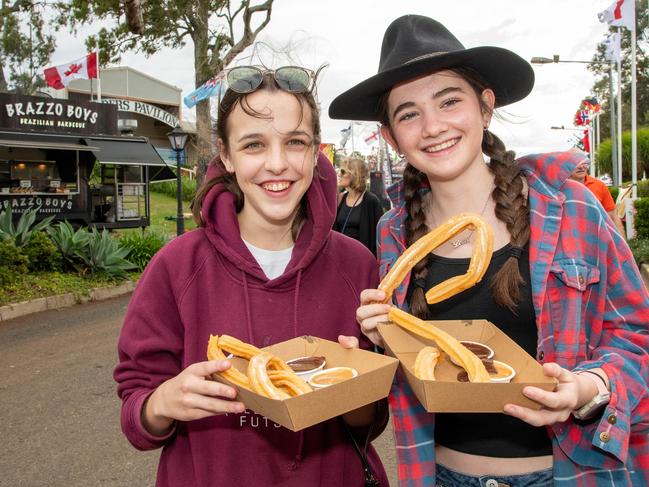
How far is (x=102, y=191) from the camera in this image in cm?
2033

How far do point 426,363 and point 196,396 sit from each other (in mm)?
670

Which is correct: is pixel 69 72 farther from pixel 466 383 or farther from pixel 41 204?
pixel 466 383

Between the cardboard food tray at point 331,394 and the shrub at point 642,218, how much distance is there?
15106mm

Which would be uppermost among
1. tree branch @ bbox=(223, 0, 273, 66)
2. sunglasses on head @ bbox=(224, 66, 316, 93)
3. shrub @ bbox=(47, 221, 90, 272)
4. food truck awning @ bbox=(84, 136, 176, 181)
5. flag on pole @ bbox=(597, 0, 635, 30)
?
tree branch @ bbox=(223, 0, 273, 66)

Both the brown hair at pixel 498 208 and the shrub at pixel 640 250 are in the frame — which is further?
the shrub at pixel 640 250

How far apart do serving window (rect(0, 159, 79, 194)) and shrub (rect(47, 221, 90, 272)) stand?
693 centimetres

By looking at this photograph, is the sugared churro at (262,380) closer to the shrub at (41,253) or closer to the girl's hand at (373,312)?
the girl's hand at (373,312)

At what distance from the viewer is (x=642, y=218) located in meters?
14.7

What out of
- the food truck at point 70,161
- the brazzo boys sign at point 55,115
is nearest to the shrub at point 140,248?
the food truck at point 70,161

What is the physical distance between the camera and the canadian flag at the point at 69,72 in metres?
22.2

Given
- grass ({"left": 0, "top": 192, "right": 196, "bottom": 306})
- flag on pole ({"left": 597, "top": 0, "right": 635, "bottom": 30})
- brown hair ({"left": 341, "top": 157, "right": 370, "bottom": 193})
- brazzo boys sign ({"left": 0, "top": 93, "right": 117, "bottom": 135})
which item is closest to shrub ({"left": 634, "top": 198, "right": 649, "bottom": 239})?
flag on pole ({"left": 597, "top": 0, "right": 635, "bottom": 30})

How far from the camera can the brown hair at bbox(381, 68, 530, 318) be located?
197 centimetres

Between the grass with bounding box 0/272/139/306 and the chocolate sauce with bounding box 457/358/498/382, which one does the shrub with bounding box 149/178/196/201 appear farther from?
the chocolate sauce with bounding box 457/358/498/382

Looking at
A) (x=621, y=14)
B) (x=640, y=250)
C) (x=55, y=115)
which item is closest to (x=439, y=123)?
(x=640, y=250)
